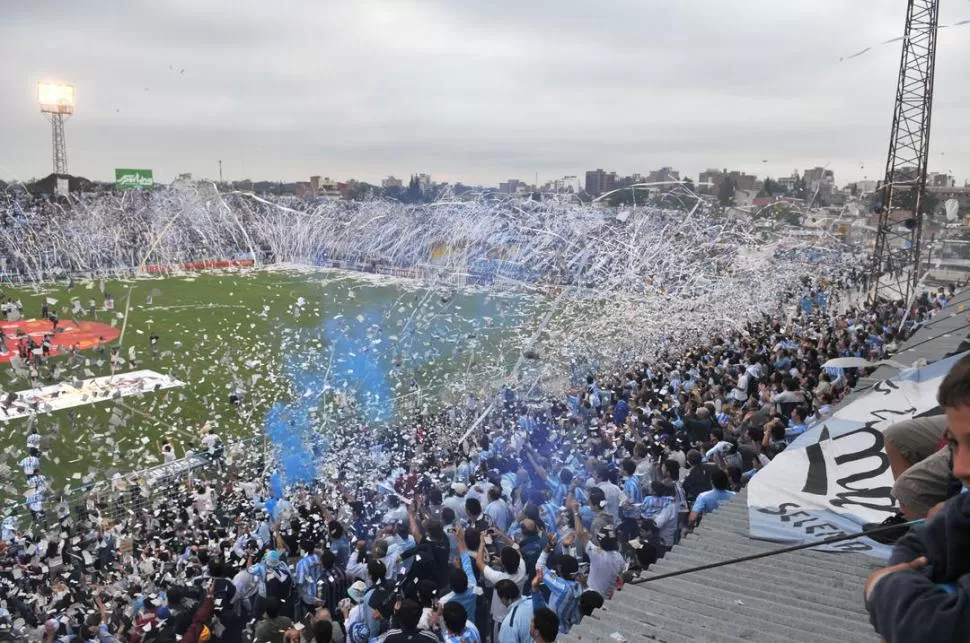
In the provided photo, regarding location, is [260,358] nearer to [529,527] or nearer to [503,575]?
[529,527]

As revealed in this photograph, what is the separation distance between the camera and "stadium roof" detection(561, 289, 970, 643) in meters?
3.41

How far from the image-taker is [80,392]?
17344 millimetres

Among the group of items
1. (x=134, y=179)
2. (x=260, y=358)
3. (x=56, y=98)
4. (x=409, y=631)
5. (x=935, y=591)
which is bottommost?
(x=260, y=358)

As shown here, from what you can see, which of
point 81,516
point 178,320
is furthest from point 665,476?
point 178,320

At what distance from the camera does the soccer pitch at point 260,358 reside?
14461 mm

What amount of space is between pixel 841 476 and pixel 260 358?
65.6 feet

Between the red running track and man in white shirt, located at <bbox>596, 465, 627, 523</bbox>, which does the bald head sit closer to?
man in white shirt, located at <bbox>596, 465, 627, 523</bbox>

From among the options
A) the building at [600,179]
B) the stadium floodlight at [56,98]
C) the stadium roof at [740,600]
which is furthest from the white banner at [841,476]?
the stadium floodlight at [56,98]

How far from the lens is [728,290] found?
71.8ft

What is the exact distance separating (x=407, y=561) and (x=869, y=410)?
3.57 metres

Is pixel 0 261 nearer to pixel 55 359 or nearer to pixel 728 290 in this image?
pixel 55 359

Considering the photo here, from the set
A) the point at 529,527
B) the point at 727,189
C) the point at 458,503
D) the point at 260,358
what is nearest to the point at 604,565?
the point at 529,527

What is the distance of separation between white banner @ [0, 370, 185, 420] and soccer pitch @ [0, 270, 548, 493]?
0.37m

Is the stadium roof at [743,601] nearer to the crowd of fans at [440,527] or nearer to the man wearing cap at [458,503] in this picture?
the crowd of fans at [440,527]
